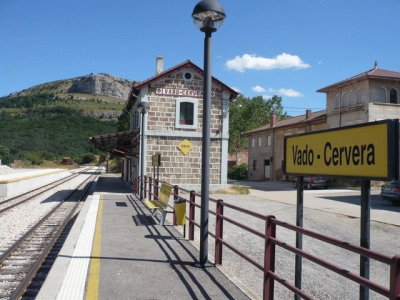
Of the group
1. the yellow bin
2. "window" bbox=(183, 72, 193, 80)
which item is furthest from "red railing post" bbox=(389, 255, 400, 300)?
"window" bbox=(183, 72, 193, 80)

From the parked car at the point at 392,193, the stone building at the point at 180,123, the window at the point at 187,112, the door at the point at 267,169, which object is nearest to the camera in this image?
the parked car at the point at 392,193

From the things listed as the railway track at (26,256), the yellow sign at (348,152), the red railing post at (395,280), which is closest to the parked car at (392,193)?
the railway track at (26,256)

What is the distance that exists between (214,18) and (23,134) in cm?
11422

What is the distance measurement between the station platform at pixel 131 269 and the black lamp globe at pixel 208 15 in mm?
3474

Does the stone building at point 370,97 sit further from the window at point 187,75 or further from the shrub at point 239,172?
Answer: the shrub at point 239,172

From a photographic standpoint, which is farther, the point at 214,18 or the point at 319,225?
the point at 319,225

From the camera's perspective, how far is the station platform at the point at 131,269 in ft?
16.6

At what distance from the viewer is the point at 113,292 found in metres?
5.07

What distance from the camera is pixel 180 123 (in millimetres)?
22406

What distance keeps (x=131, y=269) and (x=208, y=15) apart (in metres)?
3.74

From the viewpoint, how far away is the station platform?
16.6ft

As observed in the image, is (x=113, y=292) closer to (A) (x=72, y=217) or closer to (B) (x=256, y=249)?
(B) (x=256, y=249)

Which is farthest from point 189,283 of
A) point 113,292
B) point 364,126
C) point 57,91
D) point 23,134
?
point 57,91

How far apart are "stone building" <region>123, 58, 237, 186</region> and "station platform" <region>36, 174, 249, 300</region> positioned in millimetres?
12289
